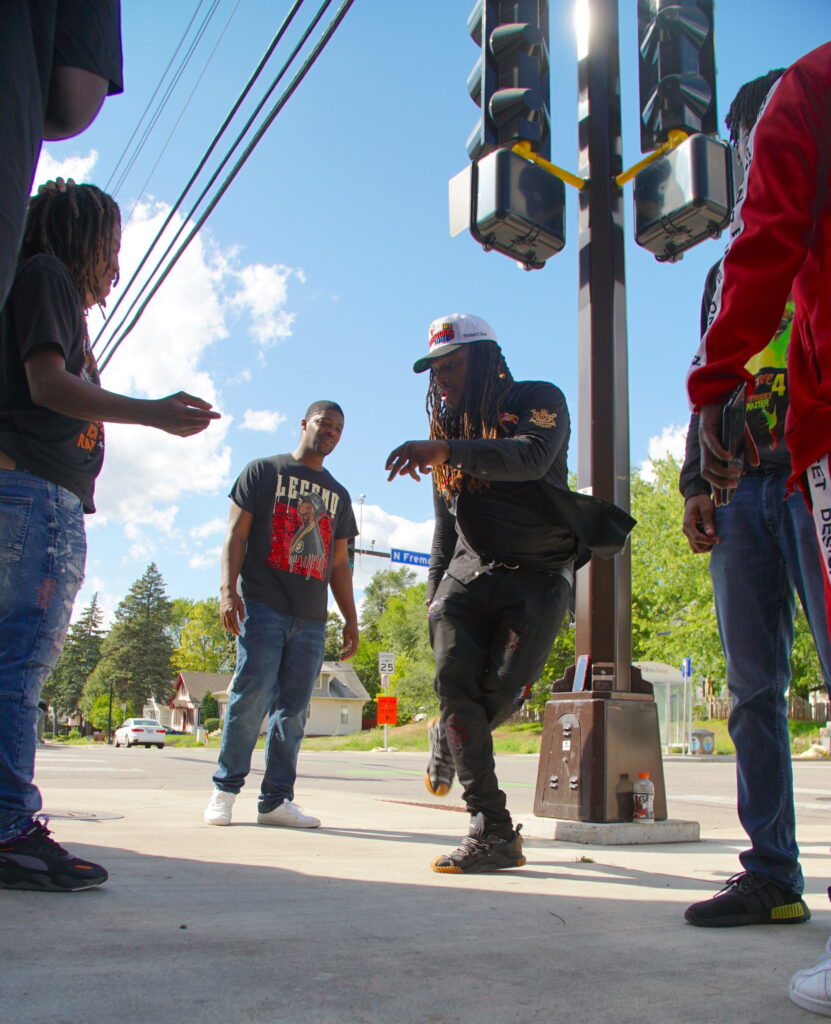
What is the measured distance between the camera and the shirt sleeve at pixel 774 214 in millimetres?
1764

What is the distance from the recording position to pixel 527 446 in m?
2.91

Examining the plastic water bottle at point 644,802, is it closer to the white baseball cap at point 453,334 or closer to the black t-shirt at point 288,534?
the black t-shirt at point 288,534

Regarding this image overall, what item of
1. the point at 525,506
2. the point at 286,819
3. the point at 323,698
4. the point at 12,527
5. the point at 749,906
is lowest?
the point at 286,819

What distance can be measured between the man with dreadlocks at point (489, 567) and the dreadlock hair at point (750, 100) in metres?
1.08

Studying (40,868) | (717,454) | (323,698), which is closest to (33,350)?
(40,868)

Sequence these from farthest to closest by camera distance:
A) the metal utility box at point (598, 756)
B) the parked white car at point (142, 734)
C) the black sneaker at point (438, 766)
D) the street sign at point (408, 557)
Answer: the parked white car at point (142, 734)
the street sign at point (408, 557)
the metal utility box at point (598, 756)
the black sneaker at point (438, 766)

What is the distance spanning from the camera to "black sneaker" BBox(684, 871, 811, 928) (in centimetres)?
207

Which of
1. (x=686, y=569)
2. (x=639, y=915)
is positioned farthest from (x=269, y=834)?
(x=686, y=569)

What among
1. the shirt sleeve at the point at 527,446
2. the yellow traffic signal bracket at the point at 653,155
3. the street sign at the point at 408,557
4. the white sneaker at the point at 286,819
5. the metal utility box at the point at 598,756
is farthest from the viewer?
the street sign at the point at 408,557

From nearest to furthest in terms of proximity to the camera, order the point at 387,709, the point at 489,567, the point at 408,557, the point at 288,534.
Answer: the point at 489,567
the point at 288,534
the point at 408,557
the point at 387,709

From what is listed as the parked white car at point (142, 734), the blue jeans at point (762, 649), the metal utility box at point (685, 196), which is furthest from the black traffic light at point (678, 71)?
the parked white car at point (142, 734)

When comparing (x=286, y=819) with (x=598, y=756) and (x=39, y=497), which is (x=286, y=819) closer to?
(x=598, y=756)

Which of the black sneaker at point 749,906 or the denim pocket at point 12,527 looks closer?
the black sneaker at point 749,906

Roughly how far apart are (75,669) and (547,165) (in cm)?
10006
